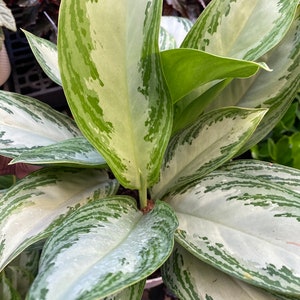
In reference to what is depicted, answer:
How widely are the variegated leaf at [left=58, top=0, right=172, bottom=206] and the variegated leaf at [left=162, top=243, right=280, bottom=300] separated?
13 centimetres

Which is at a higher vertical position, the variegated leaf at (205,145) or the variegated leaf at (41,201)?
the variegated leaf at (205,145)

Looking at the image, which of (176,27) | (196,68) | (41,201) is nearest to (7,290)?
(41,201)

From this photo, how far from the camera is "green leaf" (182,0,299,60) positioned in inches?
19.6

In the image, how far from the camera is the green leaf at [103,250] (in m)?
0.34

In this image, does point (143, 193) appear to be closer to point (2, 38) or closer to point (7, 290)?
point (7, 290)

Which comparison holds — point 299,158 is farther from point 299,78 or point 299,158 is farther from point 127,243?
point 127,243

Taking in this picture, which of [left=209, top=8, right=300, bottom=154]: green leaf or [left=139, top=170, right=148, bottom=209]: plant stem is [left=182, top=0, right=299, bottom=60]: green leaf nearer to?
[left=209, top=8, right=300, bottom=154]: green leaf

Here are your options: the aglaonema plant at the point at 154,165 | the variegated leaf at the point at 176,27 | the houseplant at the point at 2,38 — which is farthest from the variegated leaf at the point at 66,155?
the houseplant at the point at 2,38

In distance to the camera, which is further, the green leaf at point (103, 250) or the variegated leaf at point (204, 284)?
the variegated leaf at point (204, 284)

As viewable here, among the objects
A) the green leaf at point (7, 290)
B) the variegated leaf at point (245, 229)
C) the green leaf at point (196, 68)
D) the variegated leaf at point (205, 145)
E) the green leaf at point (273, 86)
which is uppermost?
the green leaf at point (196, 68)

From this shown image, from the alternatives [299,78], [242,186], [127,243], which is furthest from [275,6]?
[127,243]

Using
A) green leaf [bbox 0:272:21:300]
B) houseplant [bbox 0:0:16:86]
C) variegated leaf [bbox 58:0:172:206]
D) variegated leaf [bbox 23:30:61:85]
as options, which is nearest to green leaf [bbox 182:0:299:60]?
variegated leaf [bbox 58:0:172:206]

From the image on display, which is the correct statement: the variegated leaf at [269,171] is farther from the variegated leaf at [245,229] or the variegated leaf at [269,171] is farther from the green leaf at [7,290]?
the green leaf at [7,290]

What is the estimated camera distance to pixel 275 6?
1.64 feet
